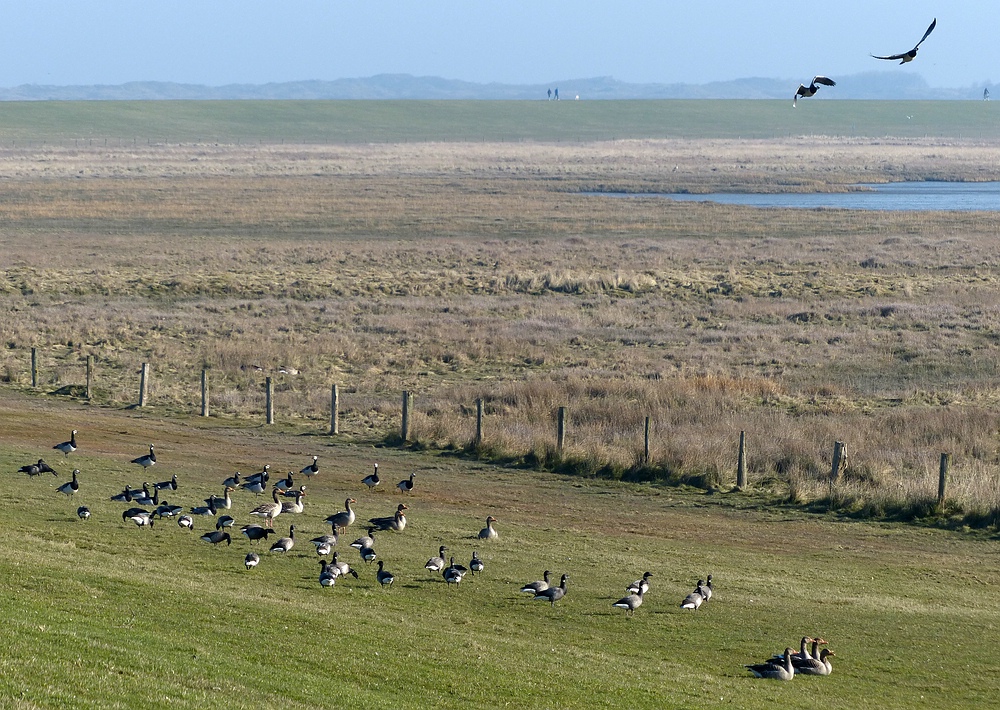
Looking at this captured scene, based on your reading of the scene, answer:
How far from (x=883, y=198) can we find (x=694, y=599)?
363ft

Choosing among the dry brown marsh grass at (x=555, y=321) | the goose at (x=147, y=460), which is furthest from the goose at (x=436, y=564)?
the dry brown marsh grass at (x=555, y=321)

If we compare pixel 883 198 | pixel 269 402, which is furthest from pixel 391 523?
pixel 883 198

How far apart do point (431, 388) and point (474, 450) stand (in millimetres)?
9381

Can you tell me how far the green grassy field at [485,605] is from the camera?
506 inches

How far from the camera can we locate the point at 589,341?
48188mm

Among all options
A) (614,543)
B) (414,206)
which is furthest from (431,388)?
(414,206)

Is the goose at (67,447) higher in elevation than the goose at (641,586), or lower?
lower

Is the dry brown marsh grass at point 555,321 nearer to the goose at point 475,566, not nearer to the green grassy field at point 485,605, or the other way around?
the green grassy field at point 485,605

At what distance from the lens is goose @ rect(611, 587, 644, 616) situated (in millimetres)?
17172

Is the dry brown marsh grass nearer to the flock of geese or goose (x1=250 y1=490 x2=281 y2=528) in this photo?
the flock of geese

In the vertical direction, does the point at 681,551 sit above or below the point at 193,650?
below

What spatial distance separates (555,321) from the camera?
52406mm

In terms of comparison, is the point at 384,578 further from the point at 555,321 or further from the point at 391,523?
the point at 555,321

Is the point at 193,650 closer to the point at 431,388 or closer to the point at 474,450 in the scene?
the point at 474,450
